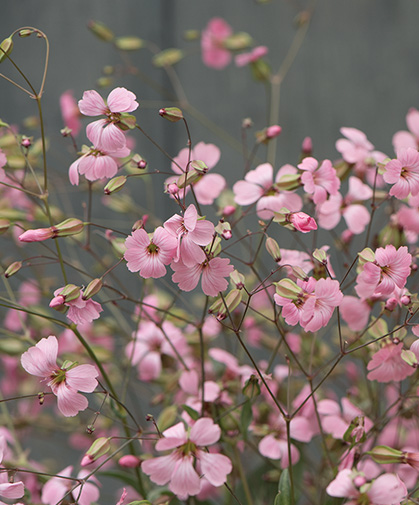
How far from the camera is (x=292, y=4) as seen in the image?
3.29 feet

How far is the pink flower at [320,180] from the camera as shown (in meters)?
0.42

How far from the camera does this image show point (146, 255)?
0.36 m

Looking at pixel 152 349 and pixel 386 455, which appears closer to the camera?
pixel 386 455

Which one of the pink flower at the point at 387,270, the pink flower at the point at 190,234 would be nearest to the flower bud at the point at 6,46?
the pink flower at the point at 190,234

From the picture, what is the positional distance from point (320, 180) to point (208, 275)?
0.12m

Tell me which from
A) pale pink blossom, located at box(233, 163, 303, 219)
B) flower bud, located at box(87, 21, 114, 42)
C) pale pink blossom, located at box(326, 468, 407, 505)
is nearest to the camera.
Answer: pale pink blossom, located at box(326, 468, 407, 505)

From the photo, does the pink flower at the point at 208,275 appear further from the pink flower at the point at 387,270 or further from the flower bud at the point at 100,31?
the flower bud at the point at 100,31

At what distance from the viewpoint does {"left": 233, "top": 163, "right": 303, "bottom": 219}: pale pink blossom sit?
452 mm

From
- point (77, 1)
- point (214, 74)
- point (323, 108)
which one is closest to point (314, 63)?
point (323, 108)

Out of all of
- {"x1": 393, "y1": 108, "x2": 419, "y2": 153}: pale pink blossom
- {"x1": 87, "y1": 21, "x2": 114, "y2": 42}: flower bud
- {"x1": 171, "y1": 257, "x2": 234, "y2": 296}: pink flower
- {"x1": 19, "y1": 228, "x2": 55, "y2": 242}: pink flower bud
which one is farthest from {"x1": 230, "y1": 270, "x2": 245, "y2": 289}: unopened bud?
{"x1": 87, "y1": 21, "x2": 114, "y2": 42}: flower bud

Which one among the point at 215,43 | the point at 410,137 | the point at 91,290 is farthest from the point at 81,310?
the point at 215,43

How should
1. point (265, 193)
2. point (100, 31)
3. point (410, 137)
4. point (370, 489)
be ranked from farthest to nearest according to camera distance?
point (100, 31), point (410, 137), point (265, 193), point (370, 489)

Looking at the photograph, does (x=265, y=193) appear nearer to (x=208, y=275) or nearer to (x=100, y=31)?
(x=208, y=275)

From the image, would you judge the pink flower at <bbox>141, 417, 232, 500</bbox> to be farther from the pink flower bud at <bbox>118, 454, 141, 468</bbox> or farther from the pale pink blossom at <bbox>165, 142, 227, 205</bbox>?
the pale pink blossom at <bbox>165, 142, 227, 205</bbox>
